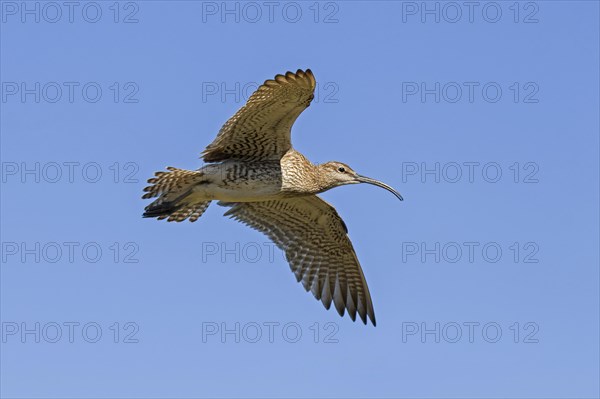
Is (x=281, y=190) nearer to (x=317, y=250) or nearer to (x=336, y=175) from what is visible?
(x=336, y=175)

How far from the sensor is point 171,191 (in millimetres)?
18125

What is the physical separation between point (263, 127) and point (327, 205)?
2.63m

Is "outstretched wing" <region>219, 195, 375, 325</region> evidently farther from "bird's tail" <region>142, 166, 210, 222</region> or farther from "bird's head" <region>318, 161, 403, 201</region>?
"bird's tail" <region>142, 166, 210, 222</region>

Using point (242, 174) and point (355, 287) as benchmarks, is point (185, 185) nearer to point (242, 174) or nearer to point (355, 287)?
point (242, 174)

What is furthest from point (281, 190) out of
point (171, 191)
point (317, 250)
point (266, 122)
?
point (317, 250)

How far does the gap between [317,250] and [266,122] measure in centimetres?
387

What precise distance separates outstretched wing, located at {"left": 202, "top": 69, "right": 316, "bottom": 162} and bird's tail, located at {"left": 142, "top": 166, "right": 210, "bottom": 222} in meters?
0.50

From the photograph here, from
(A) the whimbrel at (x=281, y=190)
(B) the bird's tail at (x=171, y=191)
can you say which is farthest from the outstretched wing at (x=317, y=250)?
(B) the bird's tail at (x=171, y=191)

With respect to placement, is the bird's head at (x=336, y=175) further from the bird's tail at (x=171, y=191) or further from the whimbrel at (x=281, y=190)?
the bird's tail at (x=171, y=191)

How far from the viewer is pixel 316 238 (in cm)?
2053

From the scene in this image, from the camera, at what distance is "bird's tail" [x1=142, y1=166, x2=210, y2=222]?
58.6 ft

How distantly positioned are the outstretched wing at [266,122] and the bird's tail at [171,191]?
496 millimetres

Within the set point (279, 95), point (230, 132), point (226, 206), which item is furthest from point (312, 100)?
point (226, 206)

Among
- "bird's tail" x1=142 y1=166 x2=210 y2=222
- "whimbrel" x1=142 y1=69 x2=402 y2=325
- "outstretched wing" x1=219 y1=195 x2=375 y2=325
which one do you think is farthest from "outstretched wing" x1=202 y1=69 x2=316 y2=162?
"outstretched wing" x1=219 y1=195 x2=375 y2=325
